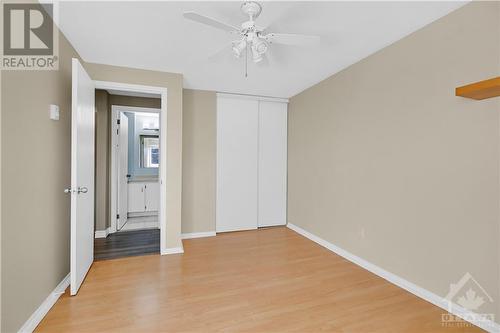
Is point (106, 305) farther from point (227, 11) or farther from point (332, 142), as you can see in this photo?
point (332, 142)

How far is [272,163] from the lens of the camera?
454cm

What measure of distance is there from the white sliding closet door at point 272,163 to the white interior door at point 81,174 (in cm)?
268

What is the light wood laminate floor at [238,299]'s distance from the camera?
6.03 feet

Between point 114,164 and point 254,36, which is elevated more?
point 254,36

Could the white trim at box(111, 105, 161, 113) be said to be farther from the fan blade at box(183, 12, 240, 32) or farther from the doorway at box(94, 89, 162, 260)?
the fan blade at box(183, 12, 240, 32)

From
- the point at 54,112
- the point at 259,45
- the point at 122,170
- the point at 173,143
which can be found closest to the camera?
the point at 259,45

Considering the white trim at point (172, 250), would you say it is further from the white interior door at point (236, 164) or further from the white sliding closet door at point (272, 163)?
the white sliding closet door at point (272, 163)

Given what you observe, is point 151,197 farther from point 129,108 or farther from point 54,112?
point 54,112

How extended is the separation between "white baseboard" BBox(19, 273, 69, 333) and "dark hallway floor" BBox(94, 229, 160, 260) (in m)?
0.82

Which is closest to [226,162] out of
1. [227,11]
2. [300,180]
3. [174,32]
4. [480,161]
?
[300,180]

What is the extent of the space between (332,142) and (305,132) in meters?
0.75

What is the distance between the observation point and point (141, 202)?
18.1ft

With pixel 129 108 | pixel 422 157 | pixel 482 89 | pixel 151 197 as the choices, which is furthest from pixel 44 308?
pixel 151 197

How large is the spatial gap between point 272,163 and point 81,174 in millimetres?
3052
